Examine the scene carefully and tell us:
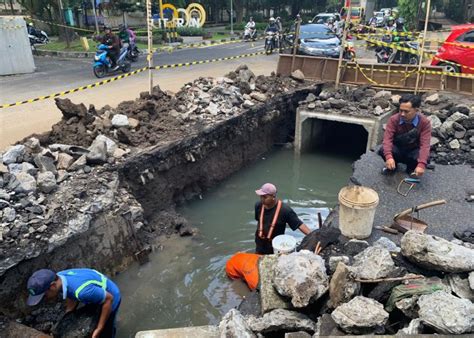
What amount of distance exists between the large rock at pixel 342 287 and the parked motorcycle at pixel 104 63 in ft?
39.8

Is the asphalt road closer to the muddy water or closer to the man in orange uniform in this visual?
the muddy water

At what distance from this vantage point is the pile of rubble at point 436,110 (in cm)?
805

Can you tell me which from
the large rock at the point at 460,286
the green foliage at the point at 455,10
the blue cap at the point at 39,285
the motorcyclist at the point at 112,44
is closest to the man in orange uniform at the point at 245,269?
the large rock at the point at 460,286

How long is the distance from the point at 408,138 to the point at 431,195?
967 millimetres

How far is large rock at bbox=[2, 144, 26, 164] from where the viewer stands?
6160mm

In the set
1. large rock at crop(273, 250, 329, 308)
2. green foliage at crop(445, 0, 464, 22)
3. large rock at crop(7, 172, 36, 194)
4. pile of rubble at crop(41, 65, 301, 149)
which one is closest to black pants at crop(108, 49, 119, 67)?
pile of rubble at crop(41, 65, 301, 149)

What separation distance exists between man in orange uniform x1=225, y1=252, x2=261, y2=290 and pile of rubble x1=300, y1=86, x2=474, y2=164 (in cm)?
444

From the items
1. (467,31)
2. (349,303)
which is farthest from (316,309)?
(467,31)

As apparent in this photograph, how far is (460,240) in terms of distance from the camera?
5012mm

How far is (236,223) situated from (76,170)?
317cm

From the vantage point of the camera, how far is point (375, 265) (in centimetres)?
381

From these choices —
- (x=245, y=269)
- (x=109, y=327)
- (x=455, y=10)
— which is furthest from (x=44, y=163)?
(x=455, y=10)

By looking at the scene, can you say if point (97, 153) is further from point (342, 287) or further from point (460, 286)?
point (460, 286)

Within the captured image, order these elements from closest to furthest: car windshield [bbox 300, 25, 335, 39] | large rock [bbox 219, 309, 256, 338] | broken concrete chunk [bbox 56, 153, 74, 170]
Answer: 1. large rock [bbox 219, 309, 256, 338]
2. broken concrete chunk [bbox 56, 153, 74, 170]
3. car windshield [bbox 300, 25, 335, 39]
